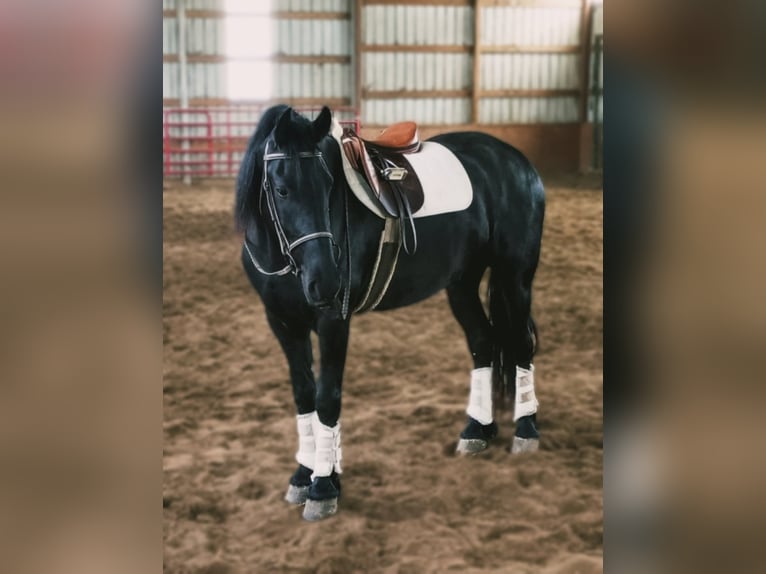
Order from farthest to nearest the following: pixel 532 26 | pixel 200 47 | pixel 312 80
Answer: pixel 312 80 < pixel 200 47 < pixel 532 26

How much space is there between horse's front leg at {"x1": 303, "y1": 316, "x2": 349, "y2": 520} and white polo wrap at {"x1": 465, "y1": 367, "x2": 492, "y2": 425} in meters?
0.44

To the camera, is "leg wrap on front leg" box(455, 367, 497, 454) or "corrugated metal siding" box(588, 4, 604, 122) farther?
"leg wrap on front leg" box(455, 367, 497, 454)

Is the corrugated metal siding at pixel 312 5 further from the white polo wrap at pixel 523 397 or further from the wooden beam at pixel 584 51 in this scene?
the white polo wrap at pixel 523 397

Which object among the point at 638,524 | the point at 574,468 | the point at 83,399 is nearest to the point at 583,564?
the point at 574,468

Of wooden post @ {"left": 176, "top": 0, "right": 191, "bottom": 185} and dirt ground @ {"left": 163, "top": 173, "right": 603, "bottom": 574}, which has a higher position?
wooden post @ {"left": 176, "top": 0, "right": 191, "bottom": 185}

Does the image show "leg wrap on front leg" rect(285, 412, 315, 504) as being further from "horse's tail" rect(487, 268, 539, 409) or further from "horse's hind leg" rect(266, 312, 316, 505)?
"horse's tail" rect(487, 268, 539, 409)

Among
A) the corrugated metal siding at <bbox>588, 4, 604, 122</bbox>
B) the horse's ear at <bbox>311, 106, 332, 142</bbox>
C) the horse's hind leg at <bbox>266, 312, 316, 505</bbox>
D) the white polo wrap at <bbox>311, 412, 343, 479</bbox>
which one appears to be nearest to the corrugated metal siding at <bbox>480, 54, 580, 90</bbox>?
the corrugated metal siding at <bbox>588, 4, 604, 122</bbox>

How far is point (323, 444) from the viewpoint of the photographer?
5.35ft

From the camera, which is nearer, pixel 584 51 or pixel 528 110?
pixel 584 51

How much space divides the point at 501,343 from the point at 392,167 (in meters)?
0.63

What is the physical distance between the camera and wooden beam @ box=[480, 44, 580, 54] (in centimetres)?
180

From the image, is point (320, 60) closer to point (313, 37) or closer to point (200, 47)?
point (313, 37)

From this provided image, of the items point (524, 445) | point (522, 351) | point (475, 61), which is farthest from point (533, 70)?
point (524, 445)

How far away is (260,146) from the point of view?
137 centimetres
